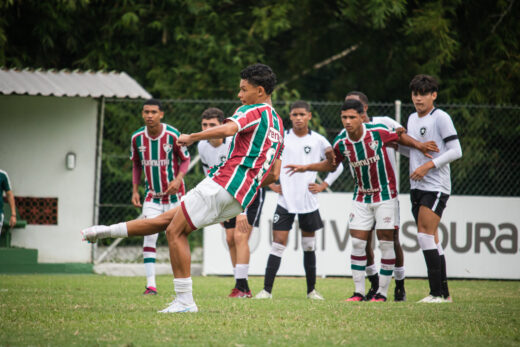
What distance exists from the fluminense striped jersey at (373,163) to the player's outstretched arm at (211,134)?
2745 mm

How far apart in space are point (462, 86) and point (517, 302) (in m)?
8.56

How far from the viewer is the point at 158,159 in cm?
933

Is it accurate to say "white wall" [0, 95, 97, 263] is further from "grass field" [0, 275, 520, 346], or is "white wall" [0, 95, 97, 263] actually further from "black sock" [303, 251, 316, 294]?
"black sock" [303, 251, 316, 294]

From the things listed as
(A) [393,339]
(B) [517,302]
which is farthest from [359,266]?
(A) [393,339]

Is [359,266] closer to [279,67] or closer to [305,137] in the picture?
[305,137]

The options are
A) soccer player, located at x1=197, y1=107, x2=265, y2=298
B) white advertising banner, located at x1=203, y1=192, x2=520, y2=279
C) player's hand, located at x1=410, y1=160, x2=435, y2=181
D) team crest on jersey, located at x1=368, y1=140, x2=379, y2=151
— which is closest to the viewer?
player's hand, located at x1=410, y1=160, x2=435, y2=181

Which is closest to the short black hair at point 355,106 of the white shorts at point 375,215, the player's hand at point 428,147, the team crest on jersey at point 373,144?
the team crest on jersey at point 373,144

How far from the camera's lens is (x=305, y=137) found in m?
9.04

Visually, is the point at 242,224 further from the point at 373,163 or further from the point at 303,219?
the point at 373,163

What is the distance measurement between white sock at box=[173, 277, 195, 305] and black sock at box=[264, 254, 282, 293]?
265 centimetres

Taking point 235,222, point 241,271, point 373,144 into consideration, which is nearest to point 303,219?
point 235,222

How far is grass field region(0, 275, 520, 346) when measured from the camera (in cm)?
455

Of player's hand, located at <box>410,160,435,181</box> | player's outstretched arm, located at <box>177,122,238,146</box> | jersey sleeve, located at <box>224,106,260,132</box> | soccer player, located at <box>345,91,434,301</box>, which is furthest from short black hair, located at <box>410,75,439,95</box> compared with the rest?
player's outstretched arm, located at <box>177,122,238,146</box>

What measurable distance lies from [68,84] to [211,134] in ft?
27.1
